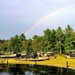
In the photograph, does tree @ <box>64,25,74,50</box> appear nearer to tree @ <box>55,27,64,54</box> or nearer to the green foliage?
the green foliage

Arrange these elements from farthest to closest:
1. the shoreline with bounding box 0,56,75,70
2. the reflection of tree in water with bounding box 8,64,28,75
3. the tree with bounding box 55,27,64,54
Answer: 1. the tree with bounding box 55,27,64,54
2. the shoreline with bounding box 0,56,75,70
3. the reflection of tree in water with bounding box 8,64,28,75

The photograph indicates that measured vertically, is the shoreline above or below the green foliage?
below

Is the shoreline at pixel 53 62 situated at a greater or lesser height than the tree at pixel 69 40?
lesser

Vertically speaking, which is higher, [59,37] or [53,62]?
[59,37]

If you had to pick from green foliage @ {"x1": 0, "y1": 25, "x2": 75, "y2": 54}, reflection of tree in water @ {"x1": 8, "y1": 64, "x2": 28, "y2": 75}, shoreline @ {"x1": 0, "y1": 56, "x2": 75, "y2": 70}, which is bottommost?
reflection of tree in water @ {"x1": 8, "y1": 64, "x2": 28, "y2": 75}

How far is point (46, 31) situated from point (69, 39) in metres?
22.3

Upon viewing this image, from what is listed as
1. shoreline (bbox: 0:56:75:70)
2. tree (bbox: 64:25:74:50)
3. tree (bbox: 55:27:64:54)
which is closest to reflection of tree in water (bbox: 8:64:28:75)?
shoreline (bbox: 0:56:75:70)

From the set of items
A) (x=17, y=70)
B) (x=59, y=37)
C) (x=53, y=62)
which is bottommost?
(x=17, y=70)

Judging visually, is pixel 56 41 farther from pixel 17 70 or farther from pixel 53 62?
pixel 17 70

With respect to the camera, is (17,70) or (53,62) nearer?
(17,70)

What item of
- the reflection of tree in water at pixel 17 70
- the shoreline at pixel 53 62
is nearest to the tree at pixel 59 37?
the shoreline at pixel 53 62

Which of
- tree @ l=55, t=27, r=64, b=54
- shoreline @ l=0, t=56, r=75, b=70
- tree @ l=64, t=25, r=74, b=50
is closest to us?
shoreline @ l=0, t=56, r=75, b=70

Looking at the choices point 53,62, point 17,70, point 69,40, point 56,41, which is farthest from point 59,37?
point 17,70

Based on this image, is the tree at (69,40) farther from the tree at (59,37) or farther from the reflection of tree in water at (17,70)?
the reflection of tree in water at (17,70)
